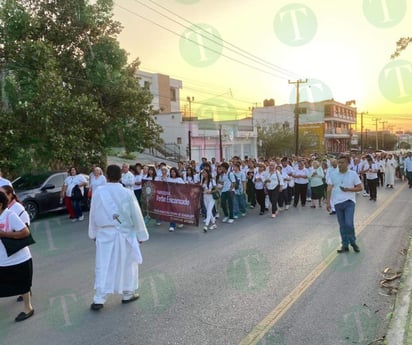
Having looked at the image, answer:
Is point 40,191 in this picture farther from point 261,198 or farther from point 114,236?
point 114,236

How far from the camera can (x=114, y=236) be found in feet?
17.8

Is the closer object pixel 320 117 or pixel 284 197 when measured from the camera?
pixel 284 197

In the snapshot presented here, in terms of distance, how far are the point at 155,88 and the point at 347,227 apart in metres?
40.6

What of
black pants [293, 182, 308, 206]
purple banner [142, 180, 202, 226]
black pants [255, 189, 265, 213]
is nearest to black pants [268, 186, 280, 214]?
black pants [255, 189, 265, 213]

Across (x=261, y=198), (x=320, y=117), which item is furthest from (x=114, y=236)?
(x=320, y=117)

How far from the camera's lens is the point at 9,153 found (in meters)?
15.2

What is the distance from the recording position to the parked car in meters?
13.2

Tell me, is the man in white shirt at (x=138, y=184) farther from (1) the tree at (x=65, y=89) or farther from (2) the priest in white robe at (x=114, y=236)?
(2) the priest in white robe at (x=114, y=236)

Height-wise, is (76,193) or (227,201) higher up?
(76,193)

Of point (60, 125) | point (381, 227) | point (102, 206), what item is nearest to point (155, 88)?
point (60, 125)

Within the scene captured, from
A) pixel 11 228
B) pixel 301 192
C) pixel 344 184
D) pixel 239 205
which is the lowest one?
pixel 239 205

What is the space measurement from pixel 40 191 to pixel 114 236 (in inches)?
359

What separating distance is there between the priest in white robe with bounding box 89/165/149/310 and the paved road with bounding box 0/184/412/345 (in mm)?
289

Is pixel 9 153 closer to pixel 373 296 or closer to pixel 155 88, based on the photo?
pixel 373 296
